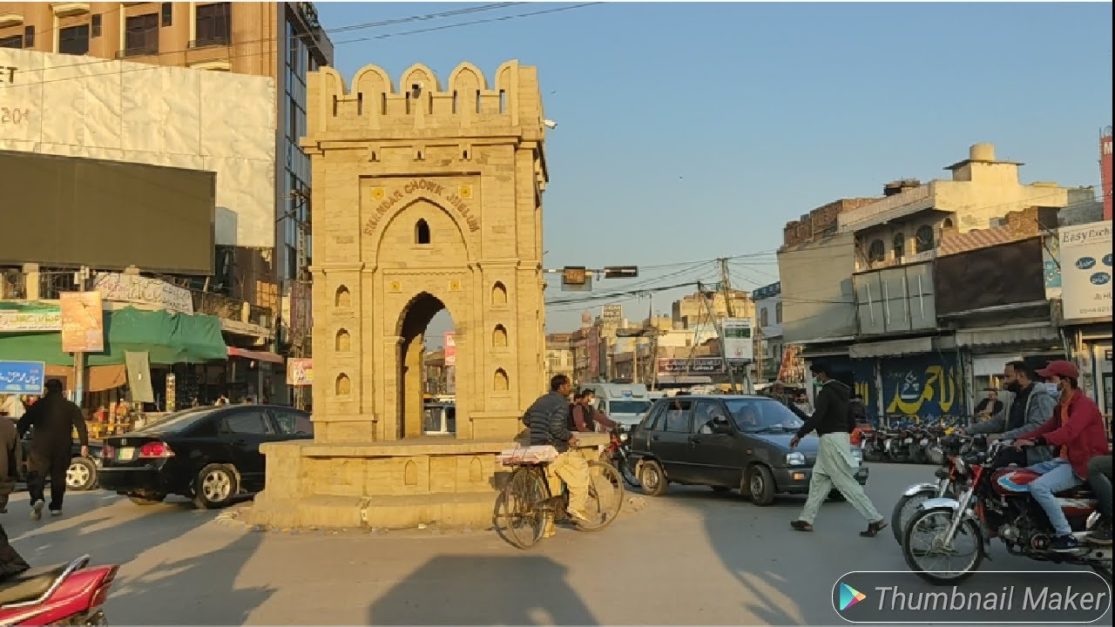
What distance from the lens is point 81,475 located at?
1825 cm

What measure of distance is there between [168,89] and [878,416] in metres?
28.3

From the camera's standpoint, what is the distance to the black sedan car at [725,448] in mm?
13008

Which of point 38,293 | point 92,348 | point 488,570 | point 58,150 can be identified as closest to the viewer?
point 488,570

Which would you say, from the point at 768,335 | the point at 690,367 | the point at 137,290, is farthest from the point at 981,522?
the point at 768,335

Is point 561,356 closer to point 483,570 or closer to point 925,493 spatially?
point 483,570

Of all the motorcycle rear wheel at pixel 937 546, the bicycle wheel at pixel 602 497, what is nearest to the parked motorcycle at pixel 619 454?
the bicycle wheel at pixel 602 497

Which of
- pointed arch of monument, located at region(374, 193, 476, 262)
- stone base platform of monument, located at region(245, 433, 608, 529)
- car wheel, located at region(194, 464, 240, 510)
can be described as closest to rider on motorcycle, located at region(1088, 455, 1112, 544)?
stone base platform of monument, located at region(245, 433, 608, 529)

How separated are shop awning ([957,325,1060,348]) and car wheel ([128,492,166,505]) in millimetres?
22643

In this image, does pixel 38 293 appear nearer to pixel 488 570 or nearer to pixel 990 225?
pixel 488 570

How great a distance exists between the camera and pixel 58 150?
33188mm

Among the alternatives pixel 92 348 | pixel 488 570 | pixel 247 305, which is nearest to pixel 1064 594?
pixel 488 570

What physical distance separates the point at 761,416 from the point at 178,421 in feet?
29.5

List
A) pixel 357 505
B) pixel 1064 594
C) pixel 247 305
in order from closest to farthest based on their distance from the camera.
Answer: pixel 1064 594
pixel 357 505
pixel 247 305

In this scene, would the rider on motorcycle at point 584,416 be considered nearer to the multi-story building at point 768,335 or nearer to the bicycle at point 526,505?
the bicycle at point 526,505
